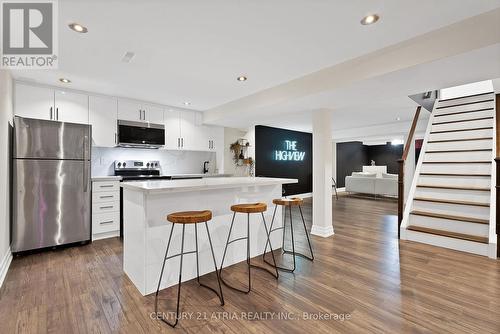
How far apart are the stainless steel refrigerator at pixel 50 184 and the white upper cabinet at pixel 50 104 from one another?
1.72ft

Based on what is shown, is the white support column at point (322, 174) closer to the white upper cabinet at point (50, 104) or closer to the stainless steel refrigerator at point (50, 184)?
the stainless steel refrigerator at point (50, 184)

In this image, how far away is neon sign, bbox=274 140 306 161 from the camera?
23.6 feet

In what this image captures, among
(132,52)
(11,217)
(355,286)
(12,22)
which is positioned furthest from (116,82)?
(355,286)

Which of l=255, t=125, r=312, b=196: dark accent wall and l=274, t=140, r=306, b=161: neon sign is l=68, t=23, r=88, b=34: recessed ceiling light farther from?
l=274, t=140, r=306, b=161: neon sign

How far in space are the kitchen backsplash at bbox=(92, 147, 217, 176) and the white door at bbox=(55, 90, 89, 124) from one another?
25.8 inches

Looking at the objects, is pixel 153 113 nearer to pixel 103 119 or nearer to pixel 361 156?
pixel 103 119

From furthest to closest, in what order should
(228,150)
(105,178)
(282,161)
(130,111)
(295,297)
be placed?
(282,161), (228,150), (130,111), (105,178), (295,297)

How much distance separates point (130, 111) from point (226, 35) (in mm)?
2960

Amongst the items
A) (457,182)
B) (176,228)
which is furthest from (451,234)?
(176,228)

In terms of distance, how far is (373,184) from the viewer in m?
7.84

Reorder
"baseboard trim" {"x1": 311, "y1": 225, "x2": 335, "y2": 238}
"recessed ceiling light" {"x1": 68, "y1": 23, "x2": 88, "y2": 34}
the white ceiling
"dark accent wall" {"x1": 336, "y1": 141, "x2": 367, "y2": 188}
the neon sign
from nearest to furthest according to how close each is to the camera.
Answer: the white ceiling < "recessed ceiling light" {"x1": 68, "y1": 23, "x2": 88, "y2": 34} < "baseboard trim" {"x1": 311, "y1": 225, "x2": 335, "y2": 238} < the neon sign < "dark accent wall" {"x1": 336, "y1": 141, "x2": 367, "y2": 188}

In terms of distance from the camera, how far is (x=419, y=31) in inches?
86.1

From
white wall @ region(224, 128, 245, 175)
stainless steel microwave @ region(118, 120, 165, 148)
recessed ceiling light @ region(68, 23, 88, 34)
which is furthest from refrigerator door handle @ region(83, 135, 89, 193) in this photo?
white wall @ region(224, 128, 245, 175)

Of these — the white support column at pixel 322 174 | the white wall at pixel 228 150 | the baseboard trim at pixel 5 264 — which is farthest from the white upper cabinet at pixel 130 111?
the white support column at pixel 322 174
